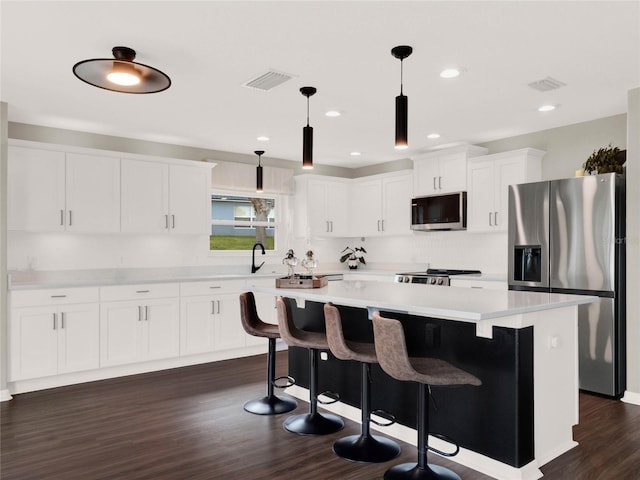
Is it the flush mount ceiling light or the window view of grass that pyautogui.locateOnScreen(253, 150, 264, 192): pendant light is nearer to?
the window view of grass

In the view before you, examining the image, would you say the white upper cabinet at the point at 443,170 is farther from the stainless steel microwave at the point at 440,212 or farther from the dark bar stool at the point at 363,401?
the dark bar stool at the point at 363,401

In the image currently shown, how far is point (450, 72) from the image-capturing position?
137 inches

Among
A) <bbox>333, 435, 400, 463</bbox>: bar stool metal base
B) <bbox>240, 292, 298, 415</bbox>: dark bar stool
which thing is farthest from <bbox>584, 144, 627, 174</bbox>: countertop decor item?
<bbox>240, 292, 298, 415</bbox>: dark bar stool

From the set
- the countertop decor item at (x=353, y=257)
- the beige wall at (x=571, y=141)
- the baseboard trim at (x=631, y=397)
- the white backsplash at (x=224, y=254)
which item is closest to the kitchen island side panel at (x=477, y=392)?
the baseboard trim at (x=631, y=397)

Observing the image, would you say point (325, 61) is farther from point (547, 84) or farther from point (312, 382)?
point (312, 382)

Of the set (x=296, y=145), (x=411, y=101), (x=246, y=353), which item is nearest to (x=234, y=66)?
(x=411, y=101)

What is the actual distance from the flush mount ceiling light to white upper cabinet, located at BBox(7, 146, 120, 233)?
6.69ft

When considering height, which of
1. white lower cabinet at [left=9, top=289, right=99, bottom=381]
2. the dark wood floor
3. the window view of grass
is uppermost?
the window view of grass

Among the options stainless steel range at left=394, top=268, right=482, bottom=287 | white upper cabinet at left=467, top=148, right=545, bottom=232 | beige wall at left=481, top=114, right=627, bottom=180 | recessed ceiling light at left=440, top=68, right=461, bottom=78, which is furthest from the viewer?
stainless steel range at left=394, top=268, right=482, bottom=287

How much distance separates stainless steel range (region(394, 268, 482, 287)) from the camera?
5.43m

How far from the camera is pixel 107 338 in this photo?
4.71 m

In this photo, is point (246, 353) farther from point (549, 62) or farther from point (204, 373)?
point (549, 62)

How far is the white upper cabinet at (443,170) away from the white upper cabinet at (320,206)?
1.29 meters

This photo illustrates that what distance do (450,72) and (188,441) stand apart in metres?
3.14
